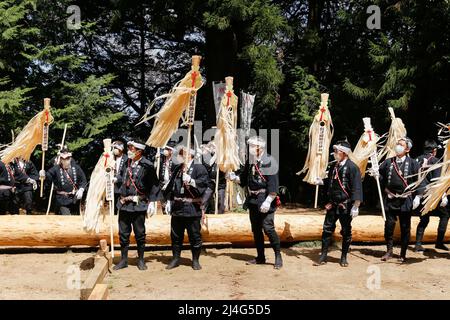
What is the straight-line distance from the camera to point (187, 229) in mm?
7348

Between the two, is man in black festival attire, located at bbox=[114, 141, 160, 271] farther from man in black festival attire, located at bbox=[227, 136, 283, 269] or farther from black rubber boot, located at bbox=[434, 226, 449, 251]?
black rubber boot, located at bbox=[434, 226, 449, 251]

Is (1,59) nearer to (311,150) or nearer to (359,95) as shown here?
(311,150)

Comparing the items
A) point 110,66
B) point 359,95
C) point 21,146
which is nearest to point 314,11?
point 359,95

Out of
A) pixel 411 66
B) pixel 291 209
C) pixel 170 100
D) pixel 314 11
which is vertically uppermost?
pixel 314 11

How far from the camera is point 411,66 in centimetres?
1243

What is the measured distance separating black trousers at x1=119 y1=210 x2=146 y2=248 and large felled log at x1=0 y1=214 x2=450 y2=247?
3.53ft

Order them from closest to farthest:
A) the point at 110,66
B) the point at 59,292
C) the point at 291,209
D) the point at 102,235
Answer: the point at 59,292, the point at 102,235, the point at 291,209, the point at 110,66

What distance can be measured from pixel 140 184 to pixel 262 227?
1947 millimetres

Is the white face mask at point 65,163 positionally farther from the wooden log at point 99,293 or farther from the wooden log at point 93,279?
the wooden log at point 99,293

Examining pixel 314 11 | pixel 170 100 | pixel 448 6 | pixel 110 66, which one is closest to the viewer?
pixel 170 100

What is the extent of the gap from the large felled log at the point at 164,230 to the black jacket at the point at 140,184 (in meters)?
1.24

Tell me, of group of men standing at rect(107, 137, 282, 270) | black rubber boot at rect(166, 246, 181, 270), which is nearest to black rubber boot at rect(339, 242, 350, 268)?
group of men standing at rect(107, 137, 282, 270)

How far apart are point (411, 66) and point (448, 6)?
1619 millimetres

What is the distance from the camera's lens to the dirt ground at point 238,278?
5980 mm
